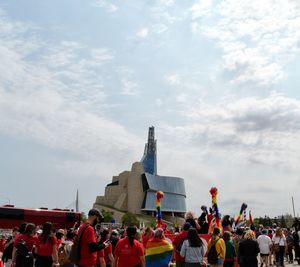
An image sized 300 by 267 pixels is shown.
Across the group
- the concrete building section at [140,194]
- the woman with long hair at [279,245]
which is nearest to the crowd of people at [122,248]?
the woman with long hair at [279,245]

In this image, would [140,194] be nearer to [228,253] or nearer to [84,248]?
[228,253]

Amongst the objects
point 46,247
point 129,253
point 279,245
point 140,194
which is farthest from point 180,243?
point 140,194

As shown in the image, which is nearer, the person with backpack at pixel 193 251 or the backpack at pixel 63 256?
the person with backpack at pixel 193 251

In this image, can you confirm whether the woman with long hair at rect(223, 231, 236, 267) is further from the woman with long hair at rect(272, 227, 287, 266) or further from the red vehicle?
the red vehicle

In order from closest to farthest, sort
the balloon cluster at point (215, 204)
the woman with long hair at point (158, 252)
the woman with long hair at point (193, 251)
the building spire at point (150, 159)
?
the woman with long hair at point (158, 252)
the woman with long hair at point (193, 251)
the balloon cluster at point (215, 204)
the building spire at point (150, 159)

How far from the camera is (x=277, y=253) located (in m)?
18.0

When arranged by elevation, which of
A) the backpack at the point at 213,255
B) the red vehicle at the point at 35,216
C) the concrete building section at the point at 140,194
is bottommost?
the backpack at the point at 213,255

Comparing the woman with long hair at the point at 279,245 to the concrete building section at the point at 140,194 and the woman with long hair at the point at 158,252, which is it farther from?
the concrete building section at the point at 140,194

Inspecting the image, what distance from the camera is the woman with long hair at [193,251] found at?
28.0 ft

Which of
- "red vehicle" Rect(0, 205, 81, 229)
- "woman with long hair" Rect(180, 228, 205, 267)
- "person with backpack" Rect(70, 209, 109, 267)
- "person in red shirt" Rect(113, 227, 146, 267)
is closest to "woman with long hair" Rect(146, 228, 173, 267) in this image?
"woman with long hair" Rect(180, 228, 205, 267)

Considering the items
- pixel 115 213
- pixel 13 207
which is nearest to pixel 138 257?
pixel 13 207

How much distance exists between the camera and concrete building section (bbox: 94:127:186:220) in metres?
117

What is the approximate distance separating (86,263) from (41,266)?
8.97ft

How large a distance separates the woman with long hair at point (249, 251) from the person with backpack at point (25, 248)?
15.8 feet
